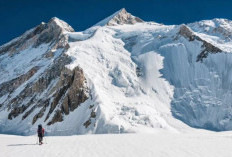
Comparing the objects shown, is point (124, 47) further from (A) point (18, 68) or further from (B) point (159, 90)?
(A) point (18, 68)

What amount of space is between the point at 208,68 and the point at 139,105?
20.8m

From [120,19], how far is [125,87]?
65.4 m

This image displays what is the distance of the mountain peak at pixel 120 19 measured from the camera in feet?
367

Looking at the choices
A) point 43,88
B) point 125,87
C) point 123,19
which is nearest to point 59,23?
point 123,19

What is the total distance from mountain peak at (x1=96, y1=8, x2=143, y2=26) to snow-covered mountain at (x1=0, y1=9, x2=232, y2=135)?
27712mm

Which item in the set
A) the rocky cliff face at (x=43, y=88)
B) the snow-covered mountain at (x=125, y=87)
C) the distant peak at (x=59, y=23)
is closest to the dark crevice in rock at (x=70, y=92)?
the rocky cliff face at (x=43, y=88)

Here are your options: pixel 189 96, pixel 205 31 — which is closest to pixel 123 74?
pixel 189 96

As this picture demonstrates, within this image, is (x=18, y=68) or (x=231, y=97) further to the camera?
(x=18, y=68)

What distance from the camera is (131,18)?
123m

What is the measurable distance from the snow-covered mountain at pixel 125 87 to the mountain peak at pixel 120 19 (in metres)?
27.7

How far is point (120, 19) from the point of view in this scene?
117500mm

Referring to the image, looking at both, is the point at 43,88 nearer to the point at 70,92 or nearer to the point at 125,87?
the point at 70,92

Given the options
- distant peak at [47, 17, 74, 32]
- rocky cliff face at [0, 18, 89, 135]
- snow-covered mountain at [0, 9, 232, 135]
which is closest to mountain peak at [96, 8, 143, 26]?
distant peak at [47, 17, 74, 32]

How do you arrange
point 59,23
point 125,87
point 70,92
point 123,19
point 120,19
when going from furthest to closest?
point 123,19, point 120,19, point 59,23, point 125,87, point 70,92
